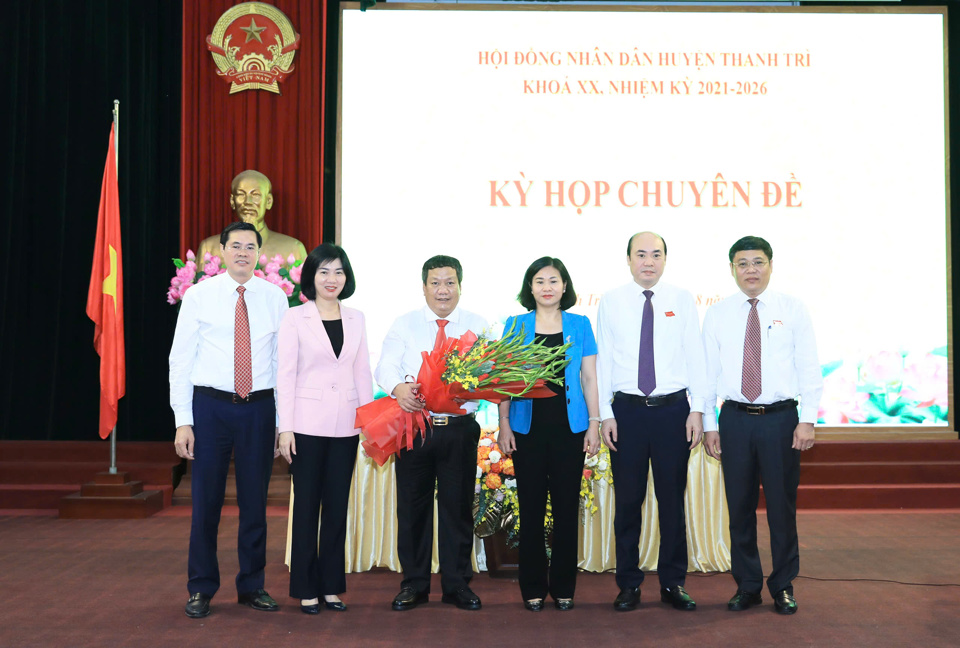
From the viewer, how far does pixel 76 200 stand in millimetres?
6227

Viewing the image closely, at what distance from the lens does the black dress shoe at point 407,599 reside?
2.97m

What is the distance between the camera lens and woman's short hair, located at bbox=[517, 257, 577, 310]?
2.96m

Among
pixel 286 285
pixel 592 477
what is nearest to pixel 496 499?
pixel 592 477

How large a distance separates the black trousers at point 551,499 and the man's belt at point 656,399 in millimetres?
221

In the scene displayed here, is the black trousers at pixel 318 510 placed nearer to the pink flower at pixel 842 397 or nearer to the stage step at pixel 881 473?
the stage step at pixel 881 473

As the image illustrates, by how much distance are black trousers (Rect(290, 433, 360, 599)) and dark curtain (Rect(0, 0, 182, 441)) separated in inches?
144

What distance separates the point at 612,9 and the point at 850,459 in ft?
11.4

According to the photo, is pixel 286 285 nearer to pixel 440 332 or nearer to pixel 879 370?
pixel 440 332

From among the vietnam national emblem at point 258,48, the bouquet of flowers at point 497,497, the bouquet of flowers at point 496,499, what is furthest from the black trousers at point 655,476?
the vietnam national emblem at point 258,48

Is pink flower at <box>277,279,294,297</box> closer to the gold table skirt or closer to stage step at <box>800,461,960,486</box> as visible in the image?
the gold table skirt

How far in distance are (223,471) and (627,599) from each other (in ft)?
4.80

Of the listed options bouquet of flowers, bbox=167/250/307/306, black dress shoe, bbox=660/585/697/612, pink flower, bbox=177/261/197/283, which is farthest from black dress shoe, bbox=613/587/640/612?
pink flower, bbox=177/261/197/283

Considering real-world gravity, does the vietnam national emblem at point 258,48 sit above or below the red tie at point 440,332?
above

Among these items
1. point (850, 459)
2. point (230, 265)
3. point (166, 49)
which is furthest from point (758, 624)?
point (166, 49)
